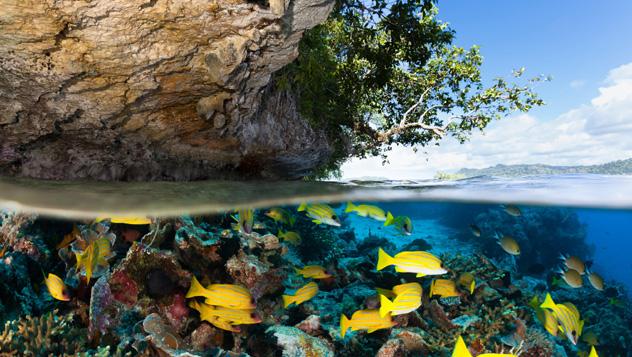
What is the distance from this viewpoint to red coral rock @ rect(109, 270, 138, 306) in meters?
7.25

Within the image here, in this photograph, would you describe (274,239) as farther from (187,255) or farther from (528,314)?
(528,314)

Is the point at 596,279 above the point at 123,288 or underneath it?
above

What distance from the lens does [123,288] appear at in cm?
731

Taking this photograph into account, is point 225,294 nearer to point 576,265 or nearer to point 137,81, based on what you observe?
point 137,81

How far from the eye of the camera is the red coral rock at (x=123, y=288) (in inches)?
286

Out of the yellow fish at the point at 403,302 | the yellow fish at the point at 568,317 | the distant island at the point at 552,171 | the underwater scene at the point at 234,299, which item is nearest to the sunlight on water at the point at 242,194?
the underwater scene at the point at 234,299

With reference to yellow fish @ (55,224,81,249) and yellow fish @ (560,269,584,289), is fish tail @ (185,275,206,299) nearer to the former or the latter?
yellow fish @ (55,224,81,249)

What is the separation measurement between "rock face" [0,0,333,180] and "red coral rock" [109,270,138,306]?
2.95 metres

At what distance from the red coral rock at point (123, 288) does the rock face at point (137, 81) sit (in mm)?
2952

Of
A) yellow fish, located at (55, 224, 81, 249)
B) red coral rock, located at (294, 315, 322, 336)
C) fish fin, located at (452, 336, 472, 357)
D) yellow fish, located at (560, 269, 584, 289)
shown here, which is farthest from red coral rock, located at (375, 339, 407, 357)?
yellow fish, located at (55, 224, 81, 249)

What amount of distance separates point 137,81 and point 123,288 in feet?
14.1

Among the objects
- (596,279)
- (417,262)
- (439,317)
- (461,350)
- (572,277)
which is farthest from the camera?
(439,317)

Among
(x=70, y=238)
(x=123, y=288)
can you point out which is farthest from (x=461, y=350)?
(x=70, y=238)

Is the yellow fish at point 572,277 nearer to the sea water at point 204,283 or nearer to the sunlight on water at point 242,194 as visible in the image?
the sea water at point 204,283
